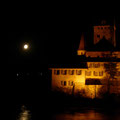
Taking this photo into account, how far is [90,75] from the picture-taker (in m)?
62.4

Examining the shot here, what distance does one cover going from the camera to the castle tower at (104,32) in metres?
74.4

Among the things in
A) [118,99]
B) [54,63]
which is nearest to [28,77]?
[54,63]

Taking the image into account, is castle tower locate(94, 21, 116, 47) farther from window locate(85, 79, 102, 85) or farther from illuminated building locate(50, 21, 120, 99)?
window locate(85, 79, 102, 85)

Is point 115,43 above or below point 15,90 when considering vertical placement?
above

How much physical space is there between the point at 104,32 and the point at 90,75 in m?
18.6

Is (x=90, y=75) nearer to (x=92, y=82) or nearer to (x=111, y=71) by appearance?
(x=92, y=82)

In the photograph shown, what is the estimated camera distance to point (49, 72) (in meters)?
64.1

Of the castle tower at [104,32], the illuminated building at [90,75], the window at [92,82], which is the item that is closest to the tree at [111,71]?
the illuminated building at [90,75]

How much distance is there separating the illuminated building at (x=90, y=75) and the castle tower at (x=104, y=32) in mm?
6805

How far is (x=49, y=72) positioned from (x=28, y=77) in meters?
10.8

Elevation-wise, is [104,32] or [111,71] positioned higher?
[104,32]

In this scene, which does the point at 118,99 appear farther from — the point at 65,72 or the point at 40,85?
the point at 40,85

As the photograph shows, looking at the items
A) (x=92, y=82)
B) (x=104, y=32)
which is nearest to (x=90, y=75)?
(x=92, y=82)

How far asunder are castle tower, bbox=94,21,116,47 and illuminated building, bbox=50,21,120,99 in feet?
22.3
